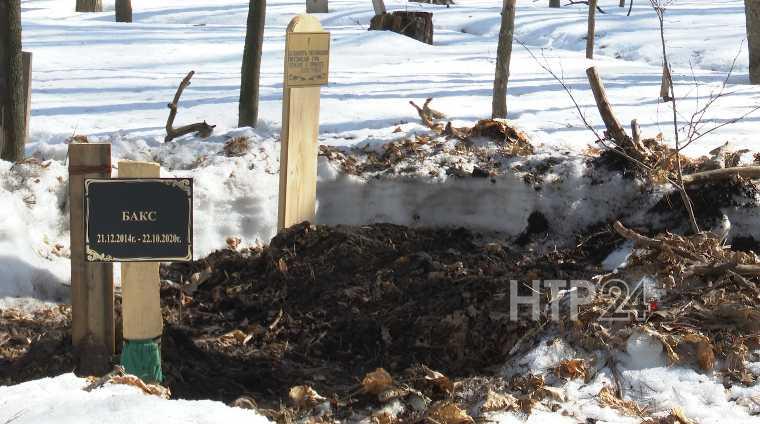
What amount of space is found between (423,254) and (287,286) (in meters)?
0.88

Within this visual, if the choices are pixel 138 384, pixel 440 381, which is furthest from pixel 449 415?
pixel 138 384

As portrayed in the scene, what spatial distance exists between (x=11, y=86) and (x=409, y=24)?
32.1 feet

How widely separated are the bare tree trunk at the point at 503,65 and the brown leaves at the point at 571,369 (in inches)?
188

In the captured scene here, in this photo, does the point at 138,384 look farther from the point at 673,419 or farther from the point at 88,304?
the point at 673,419

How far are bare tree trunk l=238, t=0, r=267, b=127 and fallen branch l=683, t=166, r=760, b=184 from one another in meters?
3.53

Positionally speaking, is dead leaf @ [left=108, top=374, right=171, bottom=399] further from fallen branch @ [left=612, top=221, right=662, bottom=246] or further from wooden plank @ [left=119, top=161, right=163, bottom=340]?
fallen branch @ [left=612, top=221, right=662, bottom=246]

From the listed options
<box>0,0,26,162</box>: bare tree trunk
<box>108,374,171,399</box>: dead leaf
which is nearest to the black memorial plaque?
<box>108,374,171,399</box>: dead leaf

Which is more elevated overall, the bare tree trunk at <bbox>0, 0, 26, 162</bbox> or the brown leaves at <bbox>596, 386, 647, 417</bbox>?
the bare tree trunk at <bbox>0, 0, 26, 162</bbox>

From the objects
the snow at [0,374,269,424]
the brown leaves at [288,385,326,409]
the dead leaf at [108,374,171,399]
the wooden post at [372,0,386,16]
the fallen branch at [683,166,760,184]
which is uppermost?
the wooden post at [372,0,386,16]

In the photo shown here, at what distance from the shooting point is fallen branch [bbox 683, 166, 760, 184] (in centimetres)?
643

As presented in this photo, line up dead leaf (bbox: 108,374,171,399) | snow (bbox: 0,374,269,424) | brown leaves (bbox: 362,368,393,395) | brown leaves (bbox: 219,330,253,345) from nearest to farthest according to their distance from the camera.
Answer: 1. snow (bbox: 0,374,269,424)
2. dead leaf (bbox: 108,374,171,399)
3. brown leaves (bbox: 362,368,393,395)
4. brown leaves (bbox: 219,330,253,345)

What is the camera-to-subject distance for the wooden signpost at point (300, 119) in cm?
644

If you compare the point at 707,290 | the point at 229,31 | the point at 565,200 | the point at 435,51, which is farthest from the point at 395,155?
the point at 229,31

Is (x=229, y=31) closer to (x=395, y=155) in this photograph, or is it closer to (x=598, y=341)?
(x=395, y=155)
